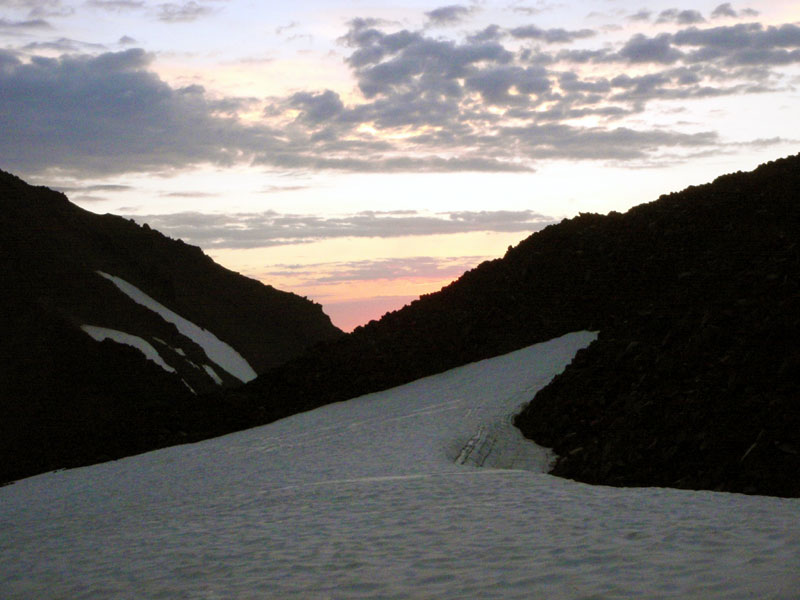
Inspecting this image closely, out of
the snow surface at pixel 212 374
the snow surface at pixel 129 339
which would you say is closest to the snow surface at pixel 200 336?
the snow surface at pixel 212 374

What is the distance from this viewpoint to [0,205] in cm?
3834

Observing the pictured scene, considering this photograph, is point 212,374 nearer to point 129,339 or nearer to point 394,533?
point 129,339

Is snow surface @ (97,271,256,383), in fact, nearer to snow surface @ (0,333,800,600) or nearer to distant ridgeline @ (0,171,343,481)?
distant ridgeline @ (0,171,343,481)

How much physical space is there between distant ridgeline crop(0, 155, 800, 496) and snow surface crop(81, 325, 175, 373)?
831 millimetres

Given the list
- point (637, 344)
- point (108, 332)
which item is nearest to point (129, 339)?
point (108, 332)

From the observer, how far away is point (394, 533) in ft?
29.5

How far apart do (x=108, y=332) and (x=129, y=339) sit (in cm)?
90

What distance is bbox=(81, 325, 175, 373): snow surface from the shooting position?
33406 millimetres

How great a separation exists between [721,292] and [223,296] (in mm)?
32600

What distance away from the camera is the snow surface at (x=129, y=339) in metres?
33.4

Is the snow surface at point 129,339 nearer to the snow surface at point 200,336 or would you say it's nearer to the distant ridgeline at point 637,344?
the distant ridgeline at point 637,344

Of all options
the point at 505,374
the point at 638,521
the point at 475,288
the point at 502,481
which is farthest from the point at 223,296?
the point at 638,521

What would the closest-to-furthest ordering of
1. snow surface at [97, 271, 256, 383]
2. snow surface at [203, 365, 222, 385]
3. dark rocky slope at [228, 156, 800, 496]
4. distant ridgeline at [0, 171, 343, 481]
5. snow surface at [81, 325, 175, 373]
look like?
1. dark rocky slope at [228, 156, 800, 496]
2. distant ridgeline at [0, 171, 343, 481]
3. snow surface at [81, 325, 175, 373]
4. snow surface at [203, 365, 222, 385]
5. snow surface at [97, 271, 256, 383]

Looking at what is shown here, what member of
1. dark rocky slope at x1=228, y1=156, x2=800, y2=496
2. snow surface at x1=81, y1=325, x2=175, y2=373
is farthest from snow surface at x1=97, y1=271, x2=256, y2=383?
dark rocky slope at x1=228, y1=156, x2=800, y2=496
